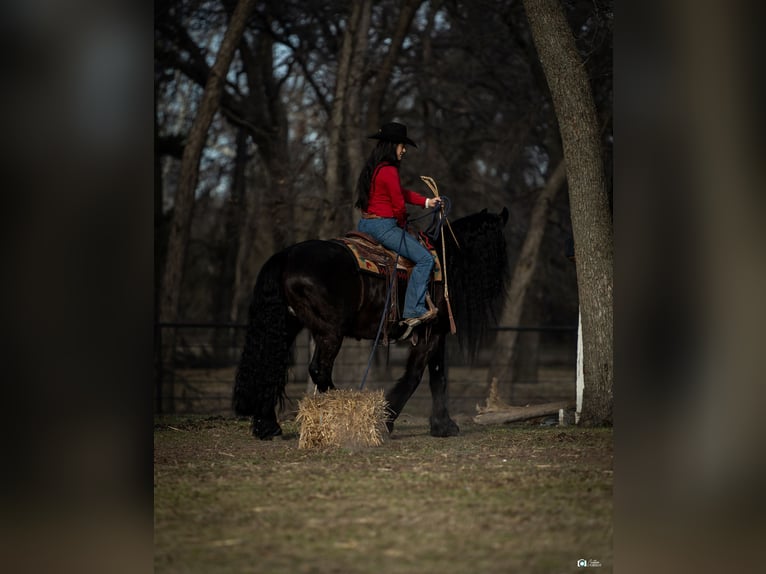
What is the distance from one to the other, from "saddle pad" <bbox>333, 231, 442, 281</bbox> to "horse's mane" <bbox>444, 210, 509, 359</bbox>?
0.51m

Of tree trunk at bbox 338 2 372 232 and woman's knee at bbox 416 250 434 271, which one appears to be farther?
tree trunk at bbox 338 2 372 232

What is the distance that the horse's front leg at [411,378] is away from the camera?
8.90 metres

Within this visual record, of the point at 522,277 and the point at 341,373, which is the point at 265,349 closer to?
the point at 341,373

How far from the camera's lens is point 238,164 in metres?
21.7

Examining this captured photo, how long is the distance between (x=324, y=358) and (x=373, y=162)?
5.74ft

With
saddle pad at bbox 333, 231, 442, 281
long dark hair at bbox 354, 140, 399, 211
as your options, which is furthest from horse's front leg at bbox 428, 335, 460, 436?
long dark hair at bbox 354, 140, 399, 211

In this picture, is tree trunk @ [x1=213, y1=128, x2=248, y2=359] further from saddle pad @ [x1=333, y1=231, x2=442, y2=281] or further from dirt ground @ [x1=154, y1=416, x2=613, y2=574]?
dirt ground @ [x1=154, y1=416, x2=613, y2=574]

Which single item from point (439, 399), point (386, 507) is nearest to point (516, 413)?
point (439, 399)

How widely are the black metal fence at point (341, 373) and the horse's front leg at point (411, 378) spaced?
3.69ft

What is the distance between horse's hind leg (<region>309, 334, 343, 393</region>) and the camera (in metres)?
8.39
